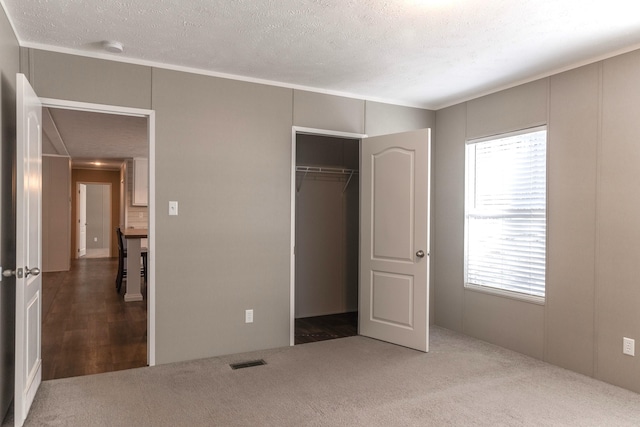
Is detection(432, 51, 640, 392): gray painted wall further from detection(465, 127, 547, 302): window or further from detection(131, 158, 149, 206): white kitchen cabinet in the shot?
detection(131, 158, 149, 206): white kitchen cabinet

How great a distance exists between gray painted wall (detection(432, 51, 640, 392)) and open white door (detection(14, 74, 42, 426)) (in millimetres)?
3823

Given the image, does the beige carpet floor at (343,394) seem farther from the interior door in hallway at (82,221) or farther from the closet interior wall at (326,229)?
the interior door in hallway at (82,221)

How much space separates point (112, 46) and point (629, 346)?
4.36 metres

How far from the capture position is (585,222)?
3412 millimetres

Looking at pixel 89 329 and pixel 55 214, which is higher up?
pixel 55 214

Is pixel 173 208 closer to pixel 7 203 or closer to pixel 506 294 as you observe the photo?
pixel 7 203

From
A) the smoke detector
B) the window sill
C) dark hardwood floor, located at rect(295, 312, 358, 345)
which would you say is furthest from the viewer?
dark hardwood floor, located at rect(295, 312, 358, 345)

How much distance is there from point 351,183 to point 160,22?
10.6 feet

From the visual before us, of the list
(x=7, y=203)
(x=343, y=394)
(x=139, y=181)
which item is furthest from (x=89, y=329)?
(x=139, y=181)

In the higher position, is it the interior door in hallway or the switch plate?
the interior door in hallway

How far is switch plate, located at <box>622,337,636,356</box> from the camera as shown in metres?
3.08

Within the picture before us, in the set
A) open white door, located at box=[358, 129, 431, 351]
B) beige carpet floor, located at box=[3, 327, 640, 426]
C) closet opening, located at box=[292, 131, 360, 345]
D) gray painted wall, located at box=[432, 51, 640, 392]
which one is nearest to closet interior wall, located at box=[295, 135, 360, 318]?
closet opening, located at box=[292, 131, 360, 345]

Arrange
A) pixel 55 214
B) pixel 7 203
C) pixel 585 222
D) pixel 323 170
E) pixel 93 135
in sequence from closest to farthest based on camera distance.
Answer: pixel 7 203 → pixel 585 222 → pixel 323 170 → pixel 93 135 → pixel 55 214

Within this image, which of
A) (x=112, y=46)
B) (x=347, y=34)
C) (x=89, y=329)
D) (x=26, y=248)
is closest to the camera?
(x=26, y=248)
